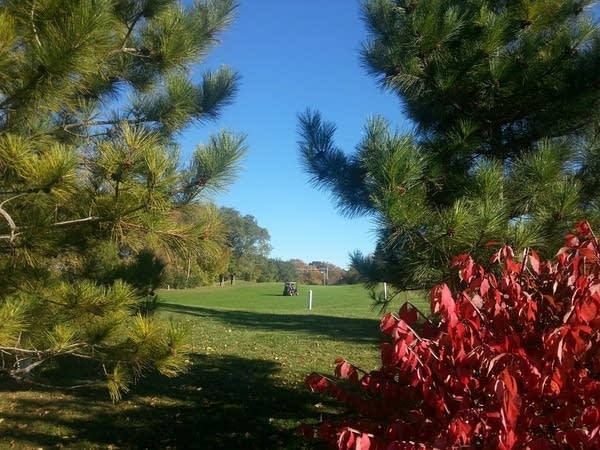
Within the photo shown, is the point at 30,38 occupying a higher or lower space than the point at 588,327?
higher

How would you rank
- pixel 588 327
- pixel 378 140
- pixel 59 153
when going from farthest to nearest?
pixel 378 140 < pixel 59 153 < pixel 588 327

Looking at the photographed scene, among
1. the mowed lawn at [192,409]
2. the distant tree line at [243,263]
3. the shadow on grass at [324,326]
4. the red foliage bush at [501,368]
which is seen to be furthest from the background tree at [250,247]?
the red foliage bush at [501,368]

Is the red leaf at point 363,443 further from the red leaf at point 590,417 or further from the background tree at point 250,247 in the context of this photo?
the background tree at point 250,247

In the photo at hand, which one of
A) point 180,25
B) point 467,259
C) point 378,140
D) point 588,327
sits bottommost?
point 588,327

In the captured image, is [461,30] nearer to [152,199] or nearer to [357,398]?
[152,199]

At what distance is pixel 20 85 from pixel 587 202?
5.02 meters

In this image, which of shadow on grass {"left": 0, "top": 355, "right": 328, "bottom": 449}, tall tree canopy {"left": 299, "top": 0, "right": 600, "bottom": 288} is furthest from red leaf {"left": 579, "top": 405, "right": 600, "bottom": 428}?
shadow on grass {"left": 0, "top": 355, "right": 328, "bottom": 449}

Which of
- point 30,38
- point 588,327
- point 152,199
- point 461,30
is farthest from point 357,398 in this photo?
point 461,30

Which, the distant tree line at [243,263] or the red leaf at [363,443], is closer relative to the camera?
the red leaf at [363,443]

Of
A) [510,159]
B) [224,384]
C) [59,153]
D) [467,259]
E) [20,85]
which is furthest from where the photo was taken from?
[224,384]

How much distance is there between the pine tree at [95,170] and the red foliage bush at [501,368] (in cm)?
227

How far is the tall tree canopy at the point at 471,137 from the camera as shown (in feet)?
15.1

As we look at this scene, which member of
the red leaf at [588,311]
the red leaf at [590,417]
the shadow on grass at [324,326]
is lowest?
the shadow on grass at [324,326]

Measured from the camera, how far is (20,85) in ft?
13.9
